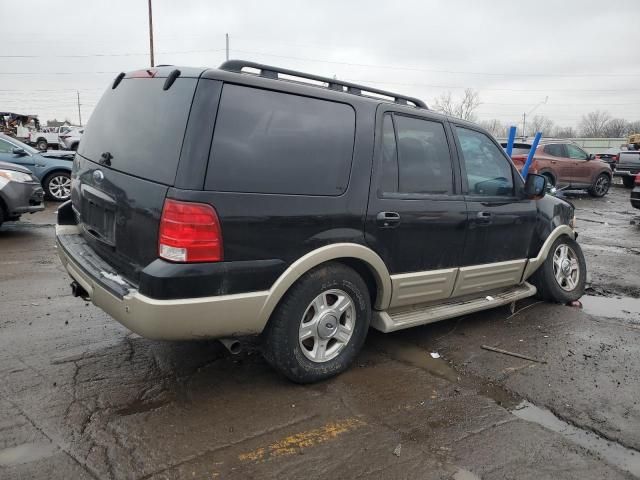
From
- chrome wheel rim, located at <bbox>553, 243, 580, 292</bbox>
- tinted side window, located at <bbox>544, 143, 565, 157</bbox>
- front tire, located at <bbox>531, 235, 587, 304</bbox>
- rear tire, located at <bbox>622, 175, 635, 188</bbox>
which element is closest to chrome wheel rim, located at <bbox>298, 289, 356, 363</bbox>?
front tire, located at <bbox>531, 235, 587, 304</bbox>

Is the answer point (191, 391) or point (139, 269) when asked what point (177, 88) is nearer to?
point (139, 269)

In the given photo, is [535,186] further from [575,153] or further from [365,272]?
[575,153]

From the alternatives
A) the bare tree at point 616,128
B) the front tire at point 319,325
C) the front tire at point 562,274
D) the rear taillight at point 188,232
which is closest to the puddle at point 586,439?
the front tire at point 319,325

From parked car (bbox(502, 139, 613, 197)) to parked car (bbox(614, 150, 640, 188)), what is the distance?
2.77 metres

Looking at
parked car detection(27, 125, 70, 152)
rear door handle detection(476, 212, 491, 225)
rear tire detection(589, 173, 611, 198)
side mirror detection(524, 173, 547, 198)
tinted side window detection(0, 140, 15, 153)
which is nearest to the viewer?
rear door handle detection(476, 212, 491, 225)

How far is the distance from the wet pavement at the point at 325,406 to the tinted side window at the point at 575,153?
13976 mm

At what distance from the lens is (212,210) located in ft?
9.22

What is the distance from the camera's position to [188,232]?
2.77 metres

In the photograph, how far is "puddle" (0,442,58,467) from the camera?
2.54 m

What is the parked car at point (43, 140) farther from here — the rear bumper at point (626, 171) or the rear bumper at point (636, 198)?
the rear bumper at point (636, 198)

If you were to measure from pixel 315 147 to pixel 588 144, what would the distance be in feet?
213

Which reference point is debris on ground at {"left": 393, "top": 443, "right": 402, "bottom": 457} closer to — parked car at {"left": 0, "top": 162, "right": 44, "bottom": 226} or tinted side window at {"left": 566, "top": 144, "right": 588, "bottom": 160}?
parked car at {"left": 0, "top": 162, "right": 44, "bottom": 226}

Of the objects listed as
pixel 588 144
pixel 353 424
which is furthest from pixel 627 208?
pixel 588 144

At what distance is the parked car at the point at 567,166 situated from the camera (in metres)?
16.4
